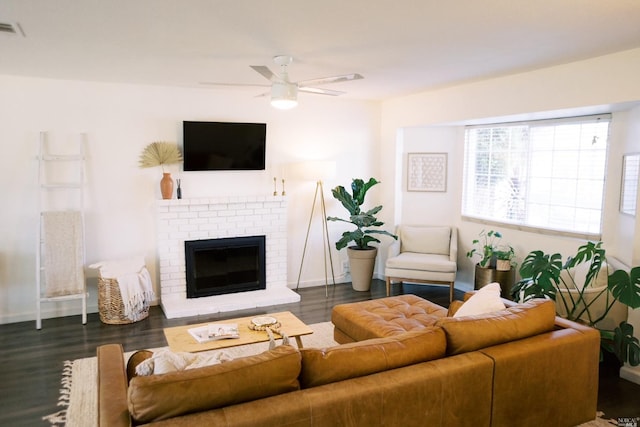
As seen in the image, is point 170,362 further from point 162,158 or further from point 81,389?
point 162,158

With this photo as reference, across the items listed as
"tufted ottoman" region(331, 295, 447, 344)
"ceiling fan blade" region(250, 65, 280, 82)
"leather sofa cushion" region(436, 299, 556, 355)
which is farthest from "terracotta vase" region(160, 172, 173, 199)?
"leather sofa cushion" region(436, 299, 556, 355)

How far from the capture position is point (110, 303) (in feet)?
15.5

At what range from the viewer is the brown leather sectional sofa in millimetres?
1859

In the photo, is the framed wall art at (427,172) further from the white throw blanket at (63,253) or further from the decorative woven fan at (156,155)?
the white throw blanket at (63,253)

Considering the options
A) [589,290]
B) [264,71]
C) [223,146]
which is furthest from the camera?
[223,146]

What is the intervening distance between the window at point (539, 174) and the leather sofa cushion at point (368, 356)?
309cm

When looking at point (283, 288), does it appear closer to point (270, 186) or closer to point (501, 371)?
point (270, 186)

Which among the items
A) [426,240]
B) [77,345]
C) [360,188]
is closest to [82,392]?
[77,345]

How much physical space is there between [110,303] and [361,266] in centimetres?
293

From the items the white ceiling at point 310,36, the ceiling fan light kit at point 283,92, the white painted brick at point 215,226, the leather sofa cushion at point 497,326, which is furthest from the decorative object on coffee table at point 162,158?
the leather sofa cushion at point 497,326

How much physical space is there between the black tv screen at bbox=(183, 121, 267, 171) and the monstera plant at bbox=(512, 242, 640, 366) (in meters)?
3.22

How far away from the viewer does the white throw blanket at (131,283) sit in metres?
4.72

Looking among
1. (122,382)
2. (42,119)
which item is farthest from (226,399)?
(42,119)

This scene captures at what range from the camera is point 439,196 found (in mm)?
6316
